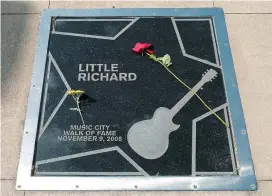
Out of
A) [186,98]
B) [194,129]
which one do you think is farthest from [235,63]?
[194,129]

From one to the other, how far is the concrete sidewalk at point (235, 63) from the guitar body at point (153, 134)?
1.08 ft

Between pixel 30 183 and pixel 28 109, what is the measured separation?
2.11 feet

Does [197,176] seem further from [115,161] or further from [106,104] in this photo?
[106,104]

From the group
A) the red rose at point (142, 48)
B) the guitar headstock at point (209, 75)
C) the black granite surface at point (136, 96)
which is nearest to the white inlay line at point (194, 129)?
the black granite surface at point (136, 96)

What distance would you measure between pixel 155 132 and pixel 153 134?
2cm

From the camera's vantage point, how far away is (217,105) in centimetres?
334

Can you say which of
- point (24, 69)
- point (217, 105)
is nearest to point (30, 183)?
point (24, 69)

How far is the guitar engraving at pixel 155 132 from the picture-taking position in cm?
311

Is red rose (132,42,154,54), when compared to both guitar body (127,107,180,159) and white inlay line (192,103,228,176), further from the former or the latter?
white inlay line (192,103,228,176)

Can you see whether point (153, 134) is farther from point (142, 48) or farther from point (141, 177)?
point (142, 48)

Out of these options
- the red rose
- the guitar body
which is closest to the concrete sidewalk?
the guitar body

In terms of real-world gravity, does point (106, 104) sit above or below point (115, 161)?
above

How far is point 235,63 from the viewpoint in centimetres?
364

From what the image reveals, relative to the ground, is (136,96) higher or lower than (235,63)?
lower
